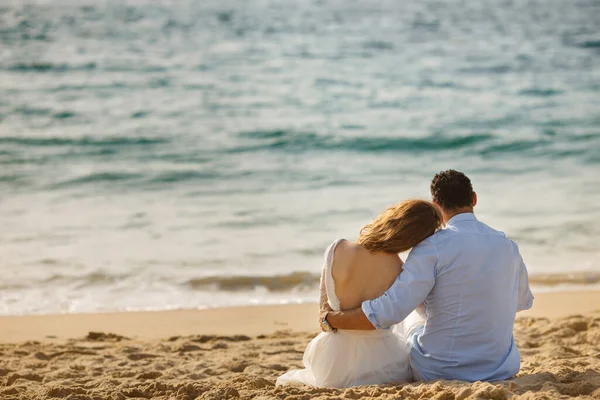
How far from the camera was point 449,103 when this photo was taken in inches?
642

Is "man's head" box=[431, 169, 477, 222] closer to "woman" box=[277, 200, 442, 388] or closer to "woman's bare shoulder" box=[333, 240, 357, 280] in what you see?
"woman" box=[277, 200, 442, 388]

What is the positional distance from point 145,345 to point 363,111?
11.0m

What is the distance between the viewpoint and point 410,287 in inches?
147

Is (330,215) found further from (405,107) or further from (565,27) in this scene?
(565,27)

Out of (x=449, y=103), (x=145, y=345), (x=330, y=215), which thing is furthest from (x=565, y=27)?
(x=145, y=345)

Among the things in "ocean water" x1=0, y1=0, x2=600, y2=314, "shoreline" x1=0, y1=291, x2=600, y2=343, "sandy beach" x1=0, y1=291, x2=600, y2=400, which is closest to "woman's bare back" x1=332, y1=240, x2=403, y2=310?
"sandy beach" x1=0, y1=291, x2=600, y2=400

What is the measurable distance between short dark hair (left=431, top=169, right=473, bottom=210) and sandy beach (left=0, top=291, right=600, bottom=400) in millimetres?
836

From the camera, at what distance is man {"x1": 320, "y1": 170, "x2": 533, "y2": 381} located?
3.74m

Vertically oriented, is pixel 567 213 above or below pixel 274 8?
below

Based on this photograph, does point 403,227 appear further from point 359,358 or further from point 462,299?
point 359,358

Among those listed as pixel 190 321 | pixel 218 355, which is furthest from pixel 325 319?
pixel 190 321

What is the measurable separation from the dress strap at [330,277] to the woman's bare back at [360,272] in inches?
0.6

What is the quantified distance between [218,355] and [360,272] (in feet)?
6.21

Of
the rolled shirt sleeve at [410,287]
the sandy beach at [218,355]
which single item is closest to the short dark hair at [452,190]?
the rolled shirt sleeve at [410,287]
